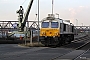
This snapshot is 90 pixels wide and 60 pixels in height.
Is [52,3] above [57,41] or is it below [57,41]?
above

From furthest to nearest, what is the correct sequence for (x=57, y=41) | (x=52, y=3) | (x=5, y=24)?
(x=5, y=24)
(x=52, y=3)
(x=57, y=41)

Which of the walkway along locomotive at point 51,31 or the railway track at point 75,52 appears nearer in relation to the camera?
the railway track at point 75,52

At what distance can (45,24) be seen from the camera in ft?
121

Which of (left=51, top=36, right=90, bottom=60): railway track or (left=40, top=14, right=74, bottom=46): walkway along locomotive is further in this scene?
(left=40, top=14, right=74, bottom=46): walkway along locomotive

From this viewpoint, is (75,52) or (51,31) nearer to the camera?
(75,52)

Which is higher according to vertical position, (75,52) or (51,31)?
(51,31)

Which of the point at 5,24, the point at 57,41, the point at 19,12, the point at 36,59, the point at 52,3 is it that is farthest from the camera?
the point at 5,24

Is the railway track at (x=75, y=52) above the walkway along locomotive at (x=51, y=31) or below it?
below

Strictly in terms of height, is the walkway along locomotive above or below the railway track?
above

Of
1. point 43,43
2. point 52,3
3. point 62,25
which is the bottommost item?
point 43,43

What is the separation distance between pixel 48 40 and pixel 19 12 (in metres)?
15.0

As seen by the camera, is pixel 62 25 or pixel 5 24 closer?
pixel 62 25

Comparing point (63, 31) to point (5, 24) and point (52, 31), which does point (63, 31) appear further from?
point (5, 24)

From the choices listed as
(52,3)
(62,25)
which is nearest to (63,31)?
(62,25)
